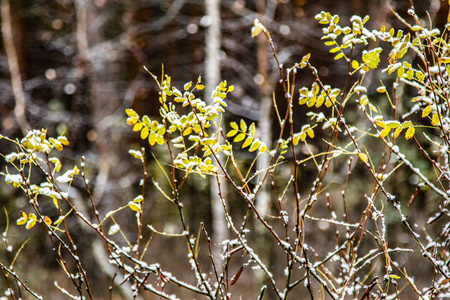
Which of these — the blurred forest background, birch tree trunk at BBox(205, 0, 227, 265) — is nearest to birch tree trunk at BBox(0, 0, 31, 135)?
the blurred forest background

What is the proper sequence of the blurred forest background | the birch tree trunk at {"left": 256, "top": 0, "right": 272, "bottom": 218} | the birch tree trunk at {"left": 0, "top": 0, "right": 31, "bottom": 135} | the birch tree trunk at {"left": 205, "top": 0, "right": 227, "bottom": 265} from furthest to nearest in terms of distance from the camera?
the birch tree trunk at {"left": 0, "top": 0, "right": 31, "bottom": 135} → the blurred forest background → the birch tree trunk at {"left": 205, "top": 0, "right": 227, "bottom": 265} → the birch tree trunk at {"left": 256, "top": 0, "right": 272, "bottom": 218}

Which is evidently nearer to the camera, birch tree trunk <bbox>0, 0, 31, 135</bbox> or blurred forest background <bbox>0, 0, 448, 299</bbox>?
blurred forest background <bbox>0, 0, 448, 299</bbox>

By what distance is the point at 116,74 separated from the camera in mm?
6340

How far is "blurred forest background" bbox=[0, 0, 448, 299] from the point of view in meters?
5.43

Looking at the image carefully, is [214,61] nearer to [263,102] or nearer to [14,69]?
[263,102]

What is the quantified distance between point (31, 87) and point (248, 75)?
3.14 meters

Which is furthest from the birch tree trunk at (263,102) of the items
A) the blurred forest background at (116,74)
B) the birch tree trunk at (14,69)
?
the birch tree trunk at (14,69)

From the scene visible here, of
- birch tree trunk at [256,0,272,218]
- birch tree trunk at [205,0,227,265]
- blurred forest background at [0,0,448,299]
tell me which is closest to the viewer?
birch tree trunk at [256,0,272,218]

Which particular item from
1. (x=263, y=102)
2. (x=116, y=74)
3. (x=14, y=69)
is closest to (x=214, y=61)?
(x=263, y=102)

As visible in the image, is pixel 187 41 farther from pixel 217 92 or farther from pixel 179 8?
pixel 217 92

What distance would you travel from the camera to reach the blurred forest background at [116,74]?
5426mm

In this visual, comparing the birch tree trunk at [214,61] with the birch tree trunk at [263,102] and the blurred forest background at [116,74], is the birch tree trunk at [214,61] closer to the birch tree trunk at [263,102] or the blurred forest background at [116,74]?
the blurred forest background at [116,74]

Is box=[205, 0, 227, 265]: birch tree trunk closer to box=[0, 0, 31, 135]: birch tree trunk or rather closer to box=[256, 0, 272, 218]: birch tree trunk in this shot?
box=[256, 0, 272, 218]: birch tree trunk

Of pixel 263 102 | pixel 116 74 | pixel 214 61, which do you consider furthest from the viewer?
pixel 116 74
